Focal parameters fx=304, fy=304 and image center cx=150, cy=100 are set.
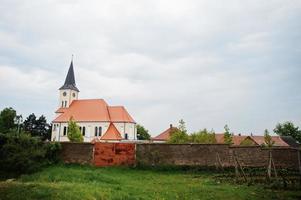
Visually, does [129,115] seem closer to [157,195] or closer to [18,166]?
[18,166]

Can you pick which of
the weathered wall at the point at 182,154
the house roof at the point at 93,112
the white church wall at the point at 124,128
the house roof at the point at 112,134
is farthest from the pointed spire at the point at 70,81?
the weathered wall at the point at 182,154

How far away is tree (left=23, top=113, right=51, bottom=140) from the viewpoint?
65.6 m

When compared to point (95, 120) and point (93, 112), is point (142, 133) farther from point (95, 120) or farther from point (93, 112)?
point (95, 120)

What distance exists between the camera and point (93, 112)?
202 feet

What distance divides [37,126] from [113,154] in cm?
4824

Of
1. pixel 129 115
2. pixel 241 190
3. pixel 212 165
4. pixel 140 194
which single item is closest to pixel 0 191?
pixel 140 194

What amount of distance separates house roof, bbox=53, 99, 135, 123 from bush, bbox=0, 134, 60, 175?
37993 millimetres

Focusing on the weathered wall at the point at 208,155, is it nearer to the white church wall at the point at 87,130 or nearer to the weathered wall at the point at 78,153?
the weathered wall at the point at 78,153

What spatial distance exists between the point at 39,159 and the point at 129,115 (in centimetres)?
4009

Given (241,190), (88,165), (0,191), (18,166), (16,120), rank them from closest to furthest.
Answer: (0,191) < (241,190) < (18,166) < (88,165) < (16,120)

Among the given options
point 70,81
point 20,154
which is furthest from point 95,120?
point 20,154

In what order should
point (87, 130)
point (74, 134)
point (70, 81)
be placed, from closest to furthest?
point (74, 134) → point (87, 130) → point (70, 81)

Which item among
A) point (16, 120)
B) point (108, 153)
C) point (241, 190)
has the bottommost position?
point (241, 190)

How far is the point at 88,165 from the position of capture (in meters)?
23.5
